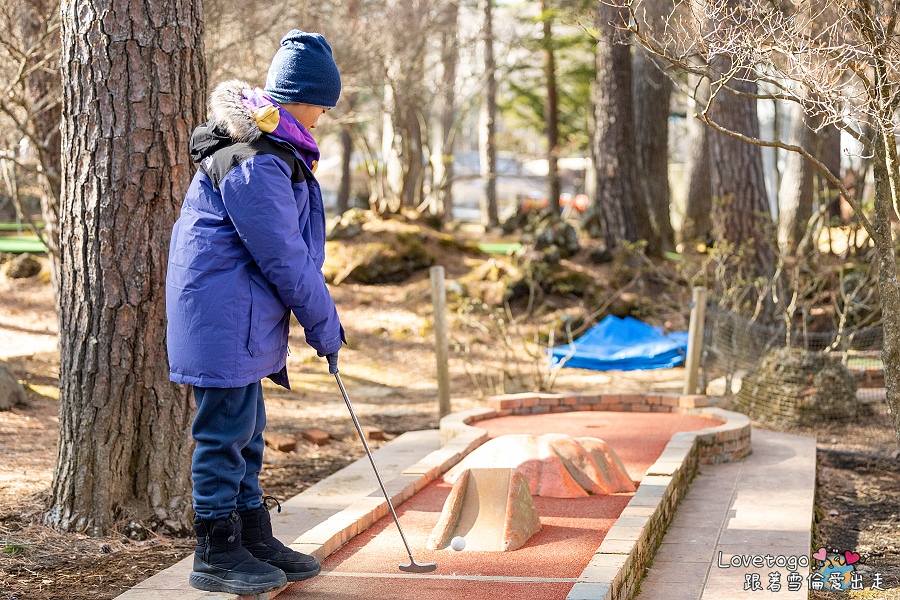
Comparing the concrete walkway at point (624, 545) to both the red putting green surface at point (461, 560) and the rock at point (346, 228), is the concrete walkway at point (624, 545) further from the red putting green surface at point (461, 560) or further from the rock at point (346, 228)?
the rock at point (346, 228)

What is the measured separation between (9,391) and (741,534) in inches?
213

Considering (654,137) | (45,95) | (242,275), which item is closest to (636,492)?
(242,275)

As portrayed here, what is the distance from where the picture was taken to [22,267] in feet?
43.4

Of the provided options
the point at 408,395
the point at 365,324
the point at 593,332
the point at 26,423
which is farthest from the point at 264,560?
the point at 365,324

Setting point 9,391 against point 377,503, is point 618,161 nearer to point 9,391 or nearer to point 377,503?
point 9,391

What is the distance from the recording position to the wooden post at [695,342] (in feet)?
25.6

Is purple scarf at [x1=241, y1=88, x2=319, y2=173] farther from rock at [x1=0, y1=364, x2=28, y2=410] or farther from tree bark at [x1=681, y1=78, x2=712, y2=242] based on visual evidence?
tree bark at [x1=681, y1=78, x2=712, y2=242]

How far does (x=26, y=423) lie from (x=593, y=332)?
6304mm

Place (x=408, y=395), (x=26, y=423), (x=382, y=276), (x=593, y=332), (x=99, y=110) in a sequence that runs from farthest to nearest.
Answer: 1. (x=382, y=276)
2. (x=593, y=332)
3. (x=408, y=395)
4. (x=26, y=423)
5. (x=99, y=110)

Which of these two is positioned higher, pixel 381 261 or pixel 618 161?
pixel 618 161

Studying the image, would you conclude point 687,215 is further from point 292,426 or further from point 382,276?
point 292,426

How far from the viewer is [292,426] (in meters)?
7.87

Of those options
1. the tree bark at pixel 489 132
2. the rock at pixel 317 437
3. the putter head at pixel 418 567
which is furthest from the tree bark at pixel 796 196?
the putter head at pixel 418 567

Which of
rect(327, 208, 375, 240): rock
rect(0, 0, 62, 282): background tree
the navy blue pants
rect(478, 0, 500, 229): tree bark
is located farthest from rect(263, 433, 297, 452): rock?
rect(478, 0, 500, 229): tree bark
